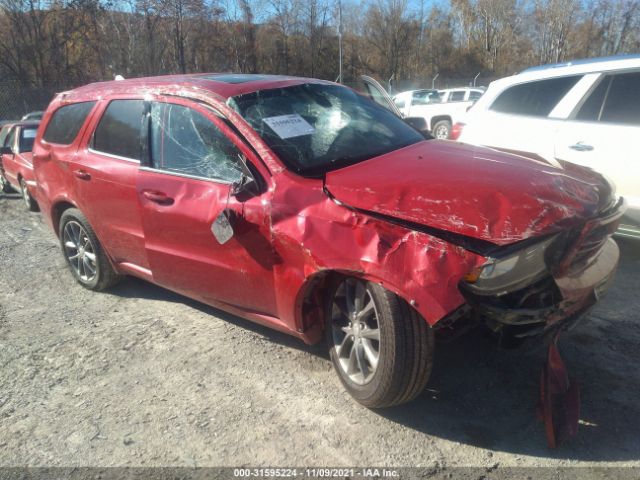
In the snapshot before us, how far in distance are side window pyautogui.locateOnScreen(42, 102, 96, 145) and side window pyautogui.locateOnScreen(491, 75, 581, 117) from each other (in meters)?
4.08

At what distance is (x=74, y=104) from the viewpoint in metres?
4.63

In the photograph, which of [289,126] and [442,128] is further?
[442,128]

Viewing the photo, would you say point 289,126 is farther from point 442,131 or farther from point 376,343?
point 442,131

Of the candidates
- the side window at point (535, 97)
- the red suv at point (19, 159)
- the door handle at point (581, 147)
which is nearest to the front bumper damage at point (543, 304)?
the door handle at point (581, 147)

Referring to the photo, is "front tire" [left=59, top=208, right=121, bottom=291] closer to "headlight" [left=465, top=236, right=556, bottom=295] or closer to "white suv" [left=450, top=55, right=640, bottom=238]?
"headlight" [left=465, top=236, right=556, bottom=295]

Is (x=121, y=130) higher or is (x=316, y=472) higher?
(x=121, y=130)

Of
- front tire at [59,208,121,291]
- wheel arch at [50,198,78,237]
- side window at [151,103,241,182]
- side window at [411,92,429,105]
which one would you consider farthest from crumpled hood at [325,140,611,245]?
side window at [411,92,429,105]

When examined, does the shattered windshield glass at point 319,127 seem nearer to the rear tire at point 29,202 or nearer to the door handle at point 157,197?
the door handle at point 157,197

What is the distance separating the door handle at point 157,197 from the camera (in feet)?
11.3

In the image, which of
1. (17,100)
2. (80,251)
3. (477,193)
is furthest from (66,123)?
(17,100)

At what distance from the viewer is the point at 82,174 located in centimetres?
424

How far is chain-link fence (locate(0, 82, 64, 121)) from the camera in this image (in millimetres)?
22984

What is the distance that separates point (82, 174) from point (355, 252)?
276 centimetres

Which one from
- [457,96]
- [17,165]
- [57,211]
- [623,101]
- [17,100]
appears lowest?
[17,100]
